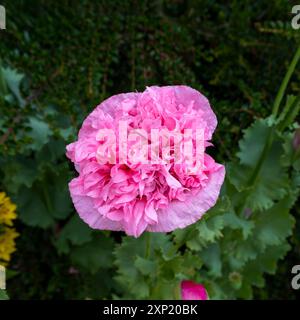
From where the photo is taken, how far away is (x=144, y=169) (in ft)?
1.85

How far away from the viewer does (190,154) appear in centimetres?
57

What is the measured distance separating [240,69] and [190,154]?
0.53 metres

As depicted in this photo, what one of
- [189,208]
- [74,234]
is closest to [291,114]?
[189,208]

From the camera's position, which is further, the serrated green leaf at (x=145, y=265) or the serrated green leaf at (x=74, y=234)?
the serrated green leaf at (x=74, y=234)

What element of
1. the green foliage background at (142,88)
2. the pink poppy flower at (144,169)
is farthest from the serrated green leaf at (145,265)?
the pink poppy flower at (144,169)

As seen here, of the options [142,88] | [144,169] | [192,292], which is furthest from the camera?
[142,88]

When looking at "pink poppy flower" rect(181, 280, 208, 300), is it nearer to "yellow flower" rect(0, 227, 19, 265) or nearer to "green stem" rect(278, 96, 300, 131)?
"green stem" rect(278, 96, 300, 131)

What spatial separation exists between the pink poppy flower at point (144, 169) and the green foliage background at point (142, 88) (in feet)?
0.61

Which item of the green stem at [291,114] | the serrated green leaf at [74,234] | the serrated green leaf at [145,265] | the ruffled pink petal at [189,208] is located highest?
the green stem at [291,114]

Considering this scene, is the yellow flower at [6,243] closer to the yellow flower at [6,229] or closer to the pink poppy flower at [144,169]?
the yellow flower at [6,229]

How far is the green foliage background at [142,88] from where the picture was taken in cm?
85

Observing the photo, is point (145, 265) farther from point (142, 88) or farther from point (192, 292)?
point (142, 88)

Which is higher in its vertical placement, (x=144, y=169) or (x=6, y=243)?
(x=144, y=169)

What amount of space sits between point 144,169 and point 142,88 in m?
0.40
